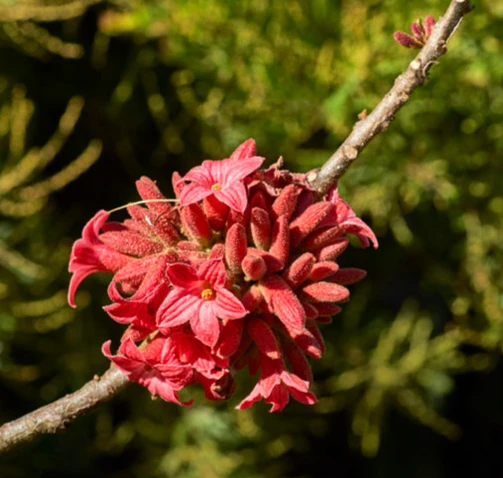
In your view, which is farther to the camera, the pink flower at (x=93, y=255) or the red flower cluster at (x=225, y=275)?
the pink flower at (x=93, y=255)

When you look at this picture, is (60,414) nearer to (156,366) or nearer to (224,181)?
(156,366)

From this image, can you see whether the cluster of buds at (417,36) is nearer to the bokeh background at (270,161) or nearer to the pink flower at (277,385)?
the pink flower at (277,385)

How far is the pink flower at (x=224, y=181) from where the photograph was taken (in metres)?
Result: 0.95

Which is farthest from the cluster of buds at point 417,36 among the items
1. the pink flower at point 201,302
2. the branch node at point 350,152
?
the pink flower at point 201,302

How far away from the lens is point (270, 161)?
2439 millimetres

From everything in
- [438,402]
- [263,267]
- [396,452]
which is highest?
[263,267]

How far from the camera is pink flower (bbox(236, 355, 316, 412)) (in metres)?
1.00

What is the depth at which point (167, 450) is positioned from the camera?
2.57 metres

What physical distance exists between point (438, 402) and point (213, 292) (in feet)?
6.62

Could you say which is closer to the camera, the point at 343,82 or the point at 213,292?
the point at 213,292

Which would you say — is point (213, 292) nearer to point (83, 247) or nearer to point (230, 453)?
point (83, 247)

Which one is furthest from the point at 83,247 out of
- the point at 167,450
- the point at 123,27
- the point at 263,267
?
the point at 167,450

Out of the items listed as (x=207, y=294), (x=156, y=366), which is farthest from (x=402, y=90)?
(x=156, y=366)

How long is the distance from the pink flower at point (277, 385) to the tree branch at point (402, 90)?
0.93 ft
